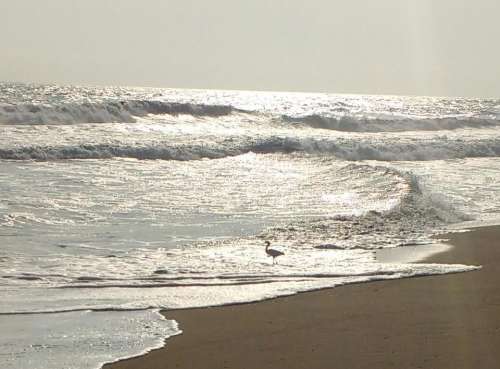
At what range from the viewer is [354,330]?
6355 millimetres

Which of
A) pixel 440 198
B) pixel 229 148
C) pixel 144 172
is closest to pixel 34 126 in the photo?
pixel 229 148

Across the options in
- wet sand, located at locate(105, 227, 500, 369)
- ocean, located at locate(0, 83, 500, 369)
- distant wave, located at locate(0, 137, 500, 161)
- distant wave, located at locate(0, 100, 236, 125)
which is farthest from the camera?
distant wave, located at locate(0, 100, 236, 125)

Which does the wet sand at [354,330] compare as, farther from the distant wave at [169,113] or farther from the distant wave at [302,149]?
the distant wave at [169,113]

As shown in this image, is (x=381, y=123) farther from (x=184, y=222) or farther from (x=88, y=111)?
(x=184, y=222)

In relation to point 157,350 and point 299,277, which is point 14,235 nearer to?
point 299,277

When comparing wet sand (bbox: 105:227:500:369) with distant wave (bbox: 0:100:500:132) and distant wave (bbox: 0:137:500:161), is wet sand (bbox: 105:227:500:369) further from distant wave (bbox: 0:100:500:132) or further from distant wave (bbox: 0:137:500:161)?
distant wave (bbox: 0:100:500:132)

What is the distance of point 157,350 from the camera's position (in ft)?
19.4

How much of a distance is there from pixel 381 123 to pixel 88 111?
1691cm

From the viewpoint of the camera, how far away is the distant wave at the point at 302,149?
83.8ft

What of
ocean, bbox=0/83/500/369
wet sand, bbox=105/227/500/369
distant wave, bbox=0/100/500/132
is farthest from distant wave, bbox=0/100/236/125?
wet sand, bbox=105/227/500/369

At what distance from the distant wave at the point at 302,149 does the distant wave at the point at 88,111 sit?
332 inches

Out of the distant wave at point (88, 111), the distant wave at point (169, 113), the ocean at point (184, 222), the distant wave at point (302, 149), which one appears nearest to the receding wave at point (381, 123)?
the distant wave at point (169, 113)

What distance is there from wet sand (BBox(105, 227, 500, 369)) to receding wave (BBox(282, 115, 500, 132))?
36.4 metres

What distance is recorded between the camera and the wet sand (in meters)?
5.53
